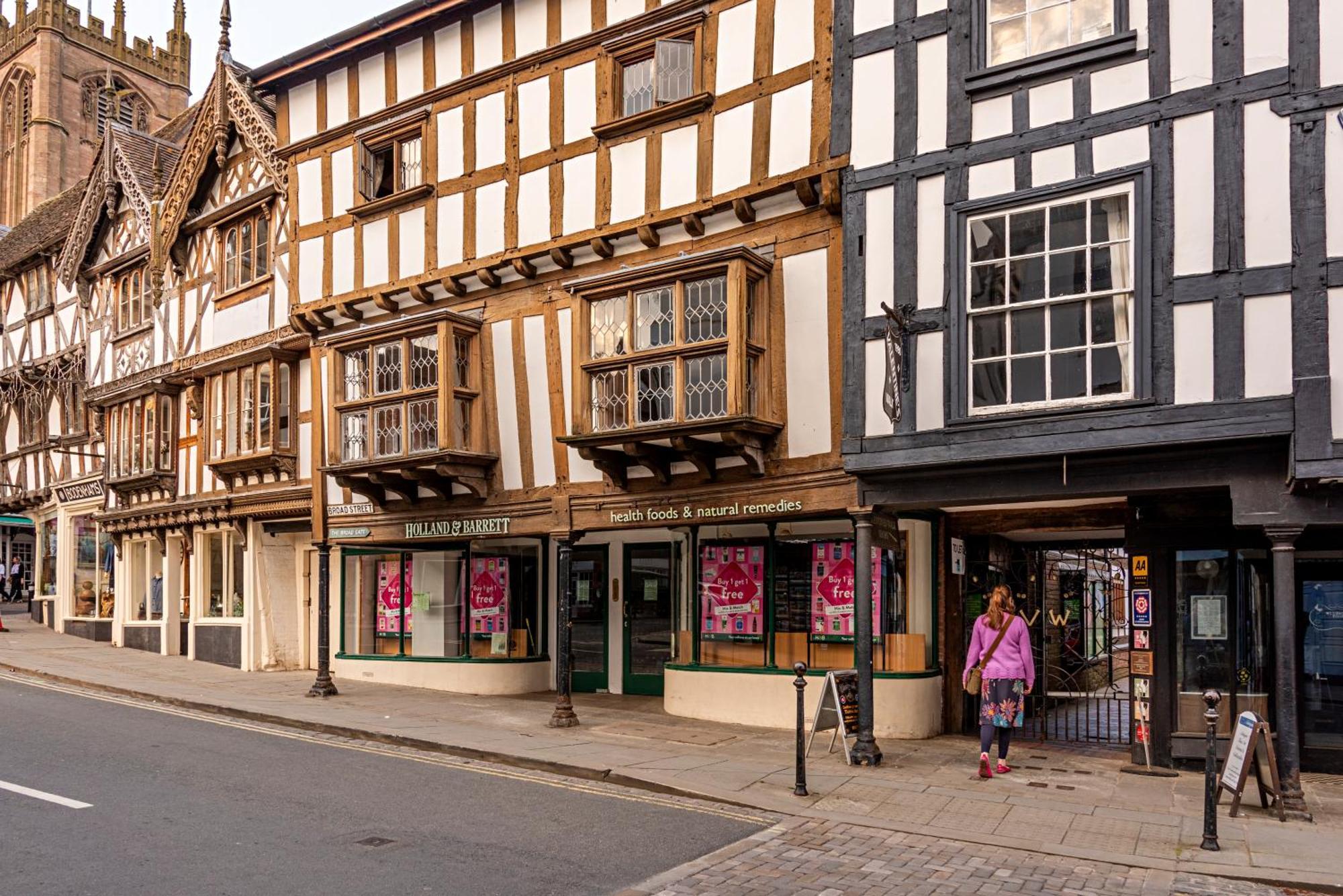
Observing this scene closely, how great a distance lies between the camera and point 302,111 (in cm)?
1741

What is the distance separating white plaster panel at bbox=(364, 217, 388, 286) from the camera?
52.5ft

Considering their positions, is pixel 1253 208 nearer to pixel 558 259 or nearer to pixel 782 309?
pixel 782 309

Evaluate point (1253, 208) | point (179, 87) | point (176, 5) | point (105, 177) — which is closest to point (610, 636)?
point (1253, 208)

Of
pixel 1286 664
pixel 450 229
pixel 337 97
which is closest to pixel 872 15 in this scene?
pixel 450 229

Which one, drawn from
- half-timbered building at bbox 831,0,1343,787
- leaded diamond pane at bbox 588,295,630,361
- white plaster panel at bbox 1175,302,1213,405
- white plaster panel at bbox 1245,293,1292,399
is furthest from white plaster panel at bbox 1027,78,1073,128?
leaded diamond pane at bbox 588,295,630,361

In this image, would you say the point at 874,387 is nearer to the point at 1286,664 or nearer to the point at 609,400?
the point at 609,400

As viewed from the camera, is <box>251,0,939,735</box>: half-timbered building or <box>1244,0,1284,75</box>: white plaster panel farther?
<box>251,0,939,735</box>: half-timbered building

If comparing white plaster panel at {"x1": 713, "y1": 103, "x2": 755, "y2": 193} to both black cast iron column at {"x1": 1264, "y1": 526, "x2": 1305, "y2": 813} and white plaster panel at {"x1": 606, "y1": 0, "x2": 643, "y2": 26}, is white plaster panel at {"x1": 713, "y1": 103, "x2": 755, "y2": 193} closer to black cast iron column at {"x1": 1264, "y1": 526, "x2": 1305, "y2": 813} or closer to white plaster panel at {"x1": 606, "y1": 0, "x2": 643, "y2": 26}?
white plaster panel at {"x1": 606, "y1": 0, "x2": 643, "y2": 26}

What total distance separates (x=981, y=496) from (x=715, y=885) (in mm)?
4930

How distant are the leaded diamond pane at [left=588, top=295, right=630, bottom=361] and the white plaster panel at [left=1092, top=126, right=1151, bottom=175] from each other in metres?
5.29

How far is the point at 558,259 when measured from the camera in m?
14.0

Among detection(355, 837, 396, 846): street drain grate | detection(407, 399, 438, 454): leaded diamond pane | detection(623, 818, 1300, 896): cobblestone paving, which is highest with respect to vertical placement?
detection(407, 399, 438, 454): leaded diamond pane

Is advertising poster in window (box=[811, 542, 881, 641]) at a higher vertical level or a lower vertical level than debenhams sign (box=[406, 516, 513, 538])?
lower

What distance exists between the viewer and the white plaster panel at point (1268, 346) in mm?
8898
